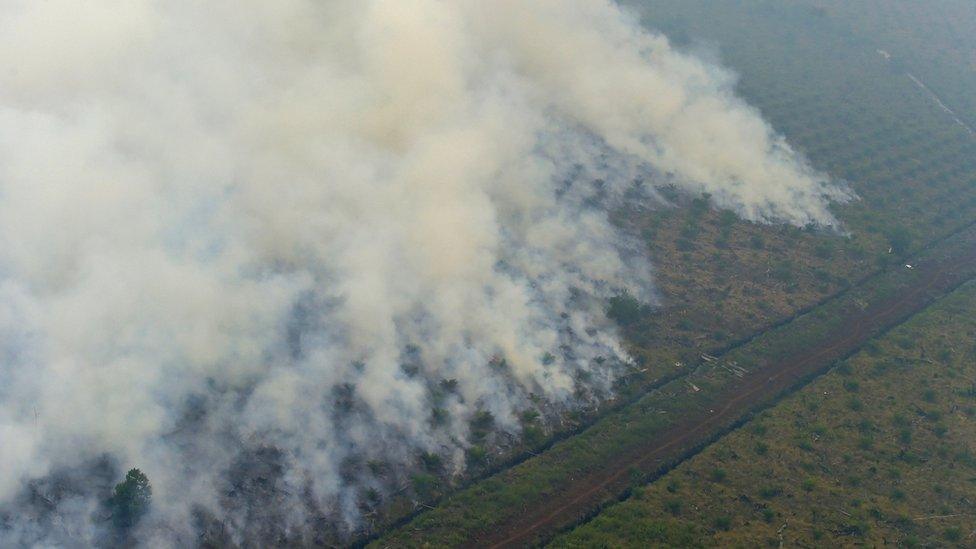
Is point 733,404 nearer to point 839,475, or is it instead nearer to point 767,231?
point 839,475

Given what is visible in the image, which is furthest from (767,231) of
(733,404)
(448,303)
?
(448,303)

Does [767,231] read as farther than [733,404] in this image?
Yes

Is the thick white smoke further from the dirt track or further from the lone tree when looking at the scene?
the dirt track

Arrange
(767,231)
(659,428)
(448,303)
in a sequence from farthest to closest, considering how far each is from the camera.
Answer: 1. (767,231)
2. (448,303)
3. (659,428)

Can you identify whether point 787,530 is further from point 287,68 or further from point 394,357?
point 287,68

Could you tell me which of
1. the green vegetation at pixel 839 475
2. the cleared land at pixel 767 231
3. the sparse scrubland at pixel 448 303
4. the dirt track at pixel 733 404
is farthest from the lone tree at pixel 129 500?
the green vegetation at pixel 839 475

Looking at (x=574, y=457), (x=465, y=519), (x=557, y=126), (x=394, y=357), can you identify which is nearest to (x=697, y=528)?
(x=574, y=457)

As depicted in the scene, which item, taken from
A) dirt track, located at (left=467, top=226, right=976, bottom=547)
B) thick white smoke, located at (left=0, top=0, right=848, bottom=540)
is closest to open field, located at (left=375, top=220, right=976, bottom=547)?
dirt track, located at (left=467, top=226, right=976, bottom=547)
